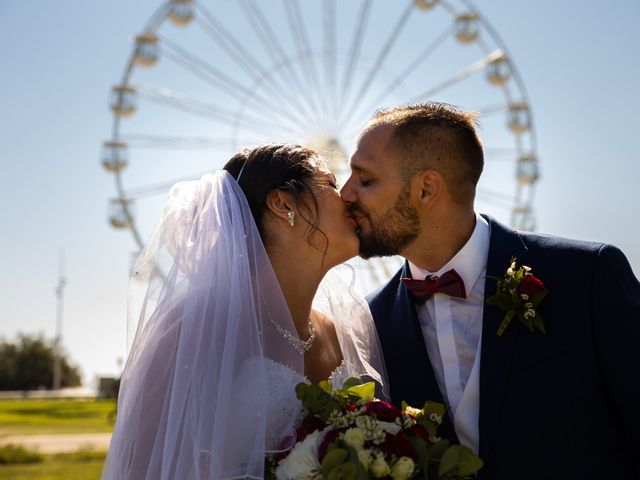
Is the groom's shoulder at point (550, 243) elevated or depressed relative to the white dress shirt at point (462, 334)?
elevated

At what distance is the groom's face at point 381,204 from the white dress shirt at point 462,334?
11.8 inches

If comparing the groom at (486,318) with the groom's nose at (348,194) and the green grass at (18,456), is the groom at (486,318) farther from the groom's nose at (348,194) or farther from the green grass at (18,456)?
the green grass at (18,456)

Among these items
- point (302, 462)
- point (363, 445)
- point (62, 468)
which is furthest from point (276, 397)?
point (62, 468)

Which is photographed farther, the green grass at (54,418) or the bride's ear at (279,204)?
the green grass at (54,418)

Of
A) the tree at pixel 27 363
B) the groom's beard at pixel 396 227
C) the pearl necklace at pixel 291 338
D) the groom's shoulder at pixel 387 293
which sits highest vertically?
the groom's beard at pixel 396 227

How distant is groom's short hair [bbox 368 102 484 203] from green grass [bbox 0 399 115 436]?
22647 mm

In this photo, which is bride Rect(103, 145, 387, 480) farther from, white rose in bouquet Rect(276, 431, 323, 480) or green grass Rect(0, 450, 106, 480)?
green grass Rect(0, 450, 106, 480)

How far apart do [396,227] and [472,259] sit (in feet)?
1.52

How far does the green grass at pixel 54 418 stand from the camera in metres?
27.2

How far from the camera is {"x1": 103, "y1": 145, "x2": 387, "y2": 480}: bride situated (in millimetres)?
3992

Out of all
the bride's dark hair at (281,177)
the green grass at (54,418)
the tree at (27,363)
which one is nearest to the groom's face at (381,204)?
the bride's dark hair at (281,177)

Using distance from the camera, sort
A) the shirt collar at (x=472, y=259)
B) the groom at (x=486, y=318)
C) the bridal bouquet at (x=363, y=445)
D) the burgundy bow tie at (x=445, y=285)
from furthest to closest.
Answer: the shirt collar at (x=472, y=259) → the burgundy bow tie at (x=445, y=285) → the groom at (x=486, y=318) → the bridal bouquet at (x=363, y=445)

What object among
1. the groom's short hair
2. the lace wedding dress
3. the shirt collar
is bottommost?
the lace wedding dress

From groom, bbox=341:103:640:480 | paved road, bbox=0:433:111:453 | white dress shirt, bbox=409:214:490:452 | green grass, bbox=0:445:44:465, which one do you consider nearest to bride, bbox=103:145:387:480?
groom, bbox=341:103:640:480
